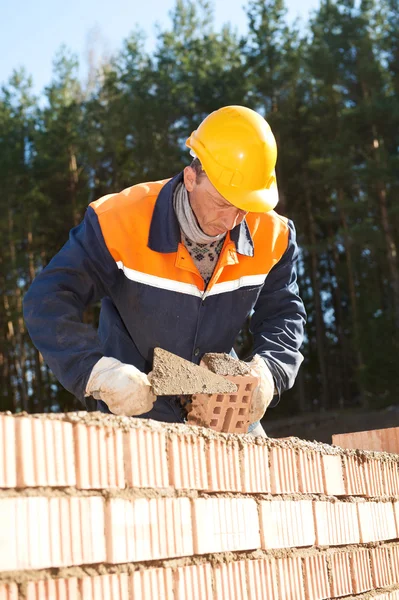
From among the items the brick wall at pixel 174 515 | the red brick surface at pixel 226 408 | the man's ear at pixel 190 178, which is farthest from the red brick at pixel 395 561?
the man's ear at pixel 190 178

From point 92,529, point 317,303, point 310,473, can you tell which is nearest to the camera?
point 92,529

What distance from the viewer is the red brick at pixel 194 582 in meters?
2.17

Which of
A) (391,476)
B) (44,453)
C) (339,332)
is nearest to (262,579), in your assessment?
(44,453)

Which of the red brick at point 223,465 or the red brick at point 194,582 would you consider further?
the red brick at point 223,465

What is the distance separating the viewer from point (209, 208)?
339 centimetres

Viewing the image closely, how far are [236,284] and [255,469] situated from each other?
1149 millimetres

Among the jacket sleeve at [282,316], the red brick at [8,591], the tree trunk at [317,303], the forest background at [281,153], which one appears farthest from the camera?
the tree trunk at [317,303]

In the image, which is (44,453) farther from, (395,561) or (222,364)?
(395,561)

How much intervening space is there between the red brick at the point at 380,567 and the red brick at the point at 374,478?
0.80 feet

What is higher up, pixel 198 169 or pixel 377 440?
pixel 198 169

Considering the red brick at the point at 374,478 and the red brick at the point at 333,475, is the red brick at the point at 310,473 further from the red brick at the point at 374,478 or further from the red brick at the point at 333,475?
the red brick at the point at 374,478

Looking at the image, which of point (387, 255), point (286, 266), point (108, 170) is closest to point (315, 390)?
point (387, 255)

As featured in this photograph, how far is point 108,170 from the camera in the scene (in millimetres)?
30625

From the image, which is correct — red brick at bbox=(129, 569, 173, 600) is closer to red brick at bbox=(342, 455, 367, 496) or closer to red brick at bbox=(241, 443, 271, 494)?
red brick at bbox=(241, 443, 271, 494)
